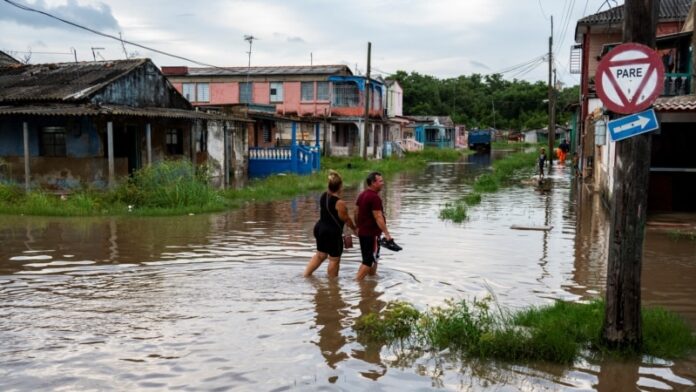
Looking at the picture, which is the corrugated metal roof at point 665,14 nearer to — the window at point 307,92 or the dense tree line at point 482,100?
the window at point 307,92

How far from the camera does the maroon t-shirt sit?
→ 9094 millimetres

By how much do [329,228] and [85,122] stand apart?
45.1 ft

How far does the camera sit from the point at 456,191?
25578mm

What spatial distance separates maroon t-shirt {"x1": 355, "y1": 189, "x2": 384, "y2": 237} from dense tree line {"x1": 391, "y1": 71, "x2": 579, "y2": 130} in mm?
81960

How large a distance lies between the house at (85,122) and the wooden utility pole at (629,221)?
1512 cm

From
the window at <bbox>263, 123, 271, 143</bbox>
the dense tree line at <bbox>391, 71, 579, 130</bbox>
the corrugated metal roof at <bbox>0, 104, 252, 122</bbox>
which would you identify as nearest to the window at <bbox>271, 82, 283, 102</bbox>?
the window at <bbox>263, 123, 271, 143</bbox>

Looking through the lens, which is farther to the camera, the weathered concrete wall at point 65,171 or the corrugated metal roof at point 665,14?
the corrugated metal roof at point 665,14

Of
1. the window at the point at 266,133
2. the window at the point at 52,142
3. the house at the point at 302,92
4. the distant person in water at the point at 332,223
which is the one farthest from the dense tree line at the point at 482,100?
the distant person in water at the point at 332,223

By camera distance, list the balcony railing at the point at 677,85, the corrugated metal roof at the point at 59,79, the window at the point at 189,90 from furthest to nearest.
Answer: the window at the point at 189,90
the corrugated metal roof at the point at 59,79
the balcony railing at the point at 677,85

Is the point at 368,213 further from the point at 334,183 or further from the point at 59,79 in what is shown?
the point at 59,79

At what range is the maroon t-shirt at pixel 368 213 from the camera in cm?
909

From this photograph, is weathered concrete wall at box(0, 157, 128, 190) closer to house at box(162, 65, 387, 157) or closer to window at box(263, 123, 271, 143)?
window at box(263, 123, 271, 143)

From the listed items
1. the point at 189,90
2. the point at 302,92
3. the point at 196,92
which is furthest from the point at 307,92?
the point at 189,90

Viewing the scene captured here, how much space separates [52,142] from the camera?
68.1 ft
